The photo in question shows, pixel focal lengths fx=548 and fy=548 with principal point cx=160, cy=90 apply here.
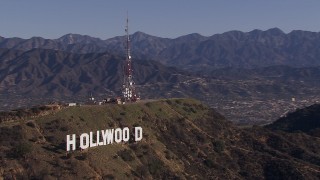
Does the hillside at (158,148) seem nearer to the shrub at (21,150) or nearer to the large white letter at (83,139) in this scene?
the shrub at (21,150)

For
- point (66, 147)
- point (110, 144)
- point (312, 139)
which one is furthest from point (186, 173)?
point (312, 139)

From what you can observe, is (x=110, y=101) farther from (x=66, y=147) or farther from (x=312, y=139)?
(x=312, y=139)

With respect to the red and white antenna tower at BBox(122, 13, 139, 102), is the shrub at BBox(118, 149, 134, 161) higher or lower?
lower

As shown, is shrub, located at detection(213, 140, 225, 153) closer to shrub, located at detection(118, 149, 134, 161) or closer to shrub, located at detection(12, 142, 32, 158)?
shrub, located at detection(118, 149, 134, 161)

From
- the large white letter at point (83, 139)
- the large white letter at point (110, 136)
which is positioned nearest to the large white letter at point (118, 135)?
the large white letter at point (110, 136)

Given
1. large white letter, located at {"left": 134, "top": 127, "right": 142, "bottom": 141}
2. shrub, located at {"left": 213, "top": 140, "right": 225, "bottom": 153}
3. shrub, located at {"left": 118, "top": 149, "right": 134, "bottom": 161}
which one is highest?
large white letter, located at {"left": 134, "top": 127, "right": 142, "bottom": 141}

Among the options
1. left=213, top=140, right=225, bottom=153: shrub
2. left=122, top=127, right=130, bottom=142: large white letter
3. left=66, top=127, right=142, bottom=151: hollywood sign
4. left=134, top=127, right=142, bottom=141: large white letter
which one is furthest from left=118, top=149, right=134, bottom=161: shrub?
left=213, top=140, right=225, bottom=153: shrub

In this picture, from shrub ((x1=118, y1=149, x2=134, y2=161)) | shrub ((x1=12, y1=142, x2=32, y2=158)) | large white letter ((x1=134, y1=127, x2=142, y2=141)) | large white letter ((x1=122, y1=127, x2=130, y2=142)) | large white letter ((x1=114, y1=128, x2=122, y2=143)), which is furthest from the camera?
large white letter ((x1=134, y1=127, x2=142, y2=141))
